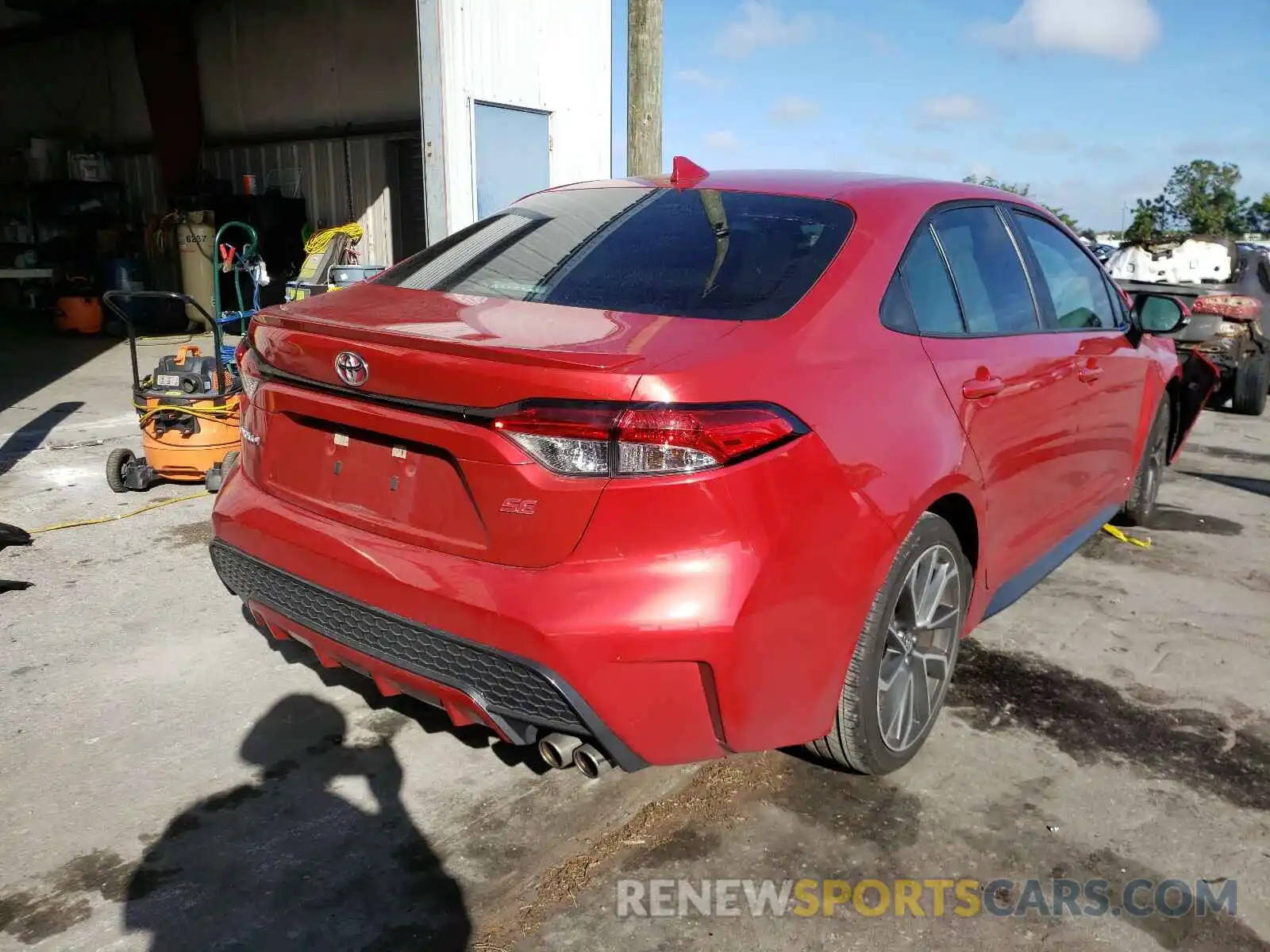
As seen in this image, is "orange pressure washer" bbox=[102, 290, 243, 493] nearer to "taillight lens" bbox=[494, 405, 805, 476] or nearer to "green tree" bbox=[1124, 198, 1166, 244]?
"taillight lens" bbox=[494, 405, 805, 476]

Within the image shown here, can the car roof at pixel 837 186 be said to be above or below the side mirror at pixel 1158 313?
above

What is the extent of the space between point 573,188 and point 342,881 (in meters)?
2.32

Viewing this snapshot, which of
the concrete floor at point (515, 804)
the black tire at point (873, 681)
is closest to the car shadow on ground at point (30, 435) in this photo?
the concrete floor at point (515, 804)

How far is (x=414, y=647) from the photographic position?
233 cm

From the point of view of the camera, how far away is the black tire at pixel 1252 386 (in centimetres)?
933

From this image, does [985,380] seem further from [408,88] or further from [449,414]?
[408,88]

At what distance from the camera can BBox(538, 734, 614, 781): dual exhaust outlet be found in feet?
7.57

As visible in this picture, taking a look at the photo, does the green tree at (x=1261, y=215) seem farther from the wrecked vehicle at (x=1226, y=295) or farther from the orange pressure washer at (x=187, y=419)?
the orange pressure washer at (x=187, y=419)

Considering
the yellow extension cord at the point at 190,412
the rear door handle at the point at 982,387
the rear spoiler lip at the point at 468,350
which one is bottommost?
the yellow extension cord at the point at 190,412

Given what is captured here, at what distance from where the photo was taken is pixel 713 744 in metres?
2.26

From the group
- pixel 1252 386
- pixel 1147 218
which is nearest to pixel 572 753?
pixel 1252 386

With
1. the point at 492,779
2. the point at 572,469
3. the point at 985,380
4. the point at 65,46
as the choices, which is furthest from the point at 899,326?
the point at 65,46

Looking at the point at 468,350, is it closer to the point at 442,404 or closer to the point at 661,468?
the point at 442,404

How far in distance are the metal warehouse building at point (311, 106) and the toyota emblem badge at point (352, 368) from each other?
550 centimetres
